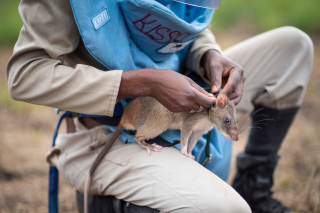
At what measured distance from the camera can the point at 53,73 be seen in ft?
4.94

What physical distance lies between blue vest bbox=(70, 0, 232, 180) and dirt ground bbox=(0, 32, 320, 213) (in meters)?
1.40

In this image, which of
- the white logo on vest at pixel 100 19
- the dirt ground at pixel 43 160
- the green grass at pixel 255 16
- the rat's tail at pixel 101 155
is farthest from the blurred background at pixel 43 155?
the white logo on vest at pixel 100 19

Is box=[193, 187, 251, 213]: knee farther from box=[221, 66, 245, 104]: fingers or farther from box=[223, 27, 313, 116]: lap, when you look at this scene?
box=[223, 27, 313, 116]: lap

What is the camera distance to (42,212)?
2.53 meters

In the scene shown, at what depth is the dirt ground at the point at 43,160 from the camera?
263 cm

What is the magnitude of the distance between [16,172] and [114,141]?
1.81 meters

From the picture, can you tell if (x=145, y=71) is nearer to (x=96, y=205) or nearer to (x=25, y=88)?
(x=25, y=88)

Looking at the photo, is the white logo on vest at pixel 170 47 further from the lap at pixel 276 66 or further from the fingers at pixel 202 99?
the lap at pixel 276 66

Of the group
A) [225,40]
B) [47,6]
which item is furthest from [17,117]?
[225,40]

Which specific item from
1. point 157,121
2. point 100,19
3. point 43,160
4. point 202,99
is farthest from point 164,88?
point 43,160

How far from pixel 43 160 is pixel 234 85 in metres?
2.51

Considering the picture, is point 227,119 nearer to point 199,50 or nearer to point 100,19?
point 199,50

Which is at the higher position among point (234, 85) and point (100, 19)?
point (100, 19)

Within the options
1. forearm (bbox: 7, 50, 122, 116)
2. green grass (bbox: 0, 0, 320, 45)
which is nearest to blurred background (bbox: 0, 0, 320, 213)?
green grass (bbox: 0, 0, 320, 45)
